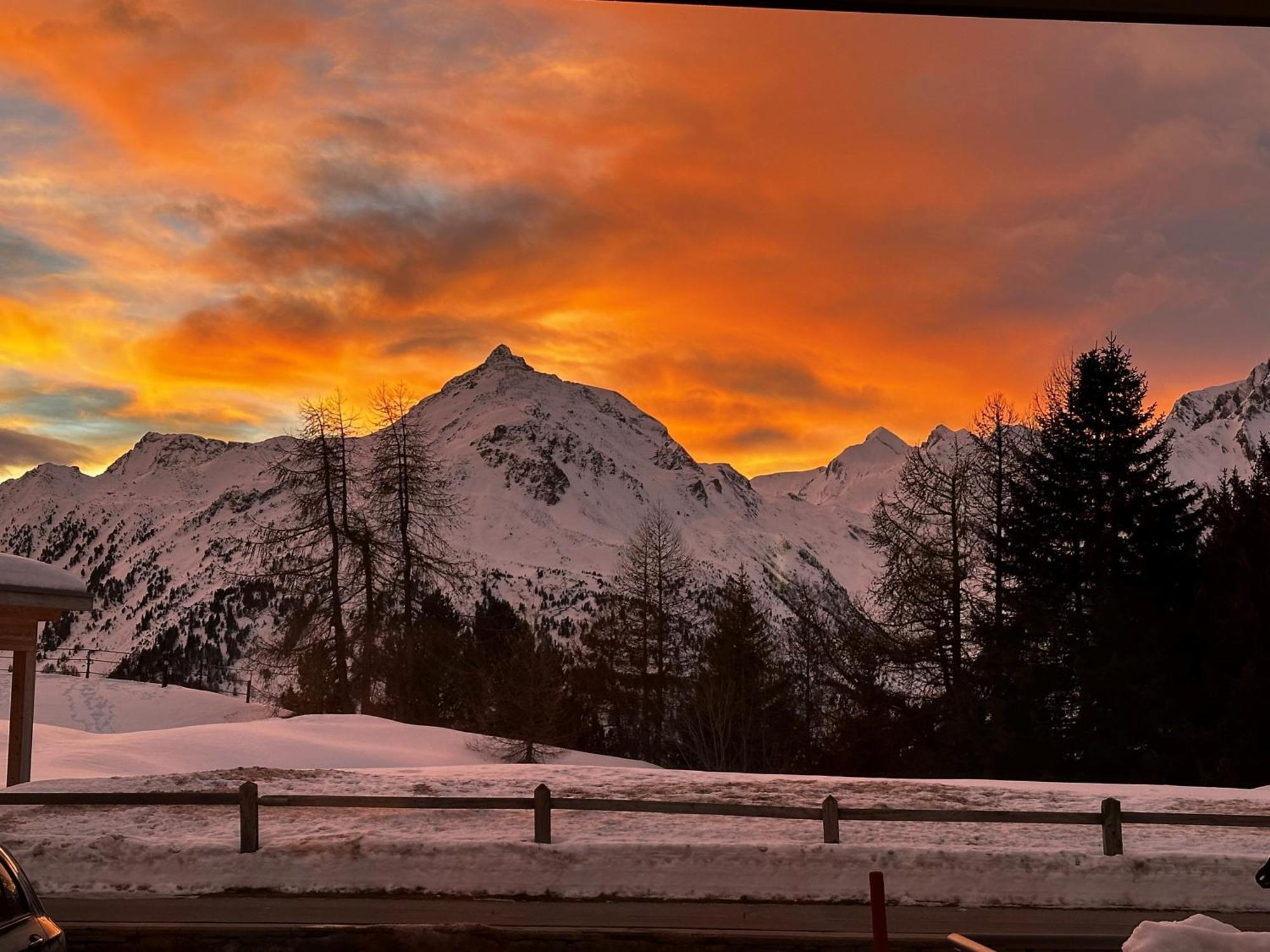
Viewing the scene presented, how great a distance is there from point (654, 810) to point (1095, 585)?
24626 mm

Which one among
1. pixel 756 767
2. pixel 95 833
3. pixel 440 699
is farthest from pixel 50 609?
pixel 756 767

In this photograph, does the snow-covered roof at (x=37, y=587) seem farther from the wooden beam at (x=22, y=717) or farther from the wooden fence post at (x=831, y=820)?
the wooden fence post at (x=831, y=820)

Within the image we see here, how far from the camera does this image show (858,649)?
38.4 meters

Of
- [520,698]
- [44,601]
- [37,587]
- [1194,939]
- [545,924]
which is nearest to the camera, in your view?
[1194,939]

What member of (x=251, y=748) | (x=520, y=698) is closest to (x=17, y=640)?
(x=251, y=748)

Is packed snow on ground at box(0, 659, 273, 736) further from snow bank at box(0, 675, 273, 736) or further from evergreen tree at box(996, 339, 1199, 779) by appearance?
evergreen tree at box(996, 339, 1199, 779)

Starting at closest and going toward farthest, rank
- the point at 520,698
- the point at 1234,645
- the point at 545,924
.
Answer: the point at 545,924 → the point at 1234,645 → the point at 520,698

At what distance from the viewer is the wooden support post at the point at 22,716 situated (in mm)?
17875

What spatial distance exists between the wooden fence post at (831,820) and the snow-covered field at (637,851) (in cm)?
22

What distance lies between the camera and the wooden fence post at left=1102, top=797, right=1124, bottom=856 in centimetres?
1312

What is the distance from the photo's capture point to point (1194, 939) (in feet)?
15.0

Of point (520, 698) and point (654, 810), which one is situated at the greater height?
point (520, 698)

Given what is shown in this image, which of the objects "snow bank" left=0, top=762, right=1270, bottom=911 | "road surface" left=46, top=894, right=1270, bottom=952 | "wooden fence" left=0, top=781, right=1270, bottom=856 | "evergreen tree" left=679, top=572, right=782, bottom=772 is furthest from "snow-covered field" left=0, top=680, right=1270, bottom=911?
"evergreen tree" left=679, top=572, right=782, bottom=772

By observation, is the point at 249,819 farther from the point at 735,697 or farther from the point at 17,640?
the point at 735,697
